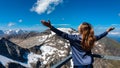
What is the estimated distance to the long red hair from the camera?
10.5m

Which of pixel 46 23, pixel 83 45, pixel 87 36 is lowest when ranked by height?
pixel 83 45

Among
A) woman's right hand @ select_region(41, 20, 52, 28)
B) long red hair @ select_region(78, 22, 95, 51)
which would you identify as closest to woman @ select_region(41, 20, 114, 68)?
long red hair @ select_region(78, 22, 95, 51)

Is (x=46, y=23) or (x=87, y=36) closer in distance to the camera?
(x=46, y=23)

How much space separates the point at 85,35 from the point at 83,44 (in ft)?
1.13

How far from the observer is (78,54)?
10.7m

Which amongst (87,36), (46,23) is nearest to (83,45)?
(87,36)

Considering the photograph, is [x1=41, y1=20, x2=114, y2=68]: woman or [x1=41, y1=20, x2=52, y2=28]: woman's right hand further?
[x1=41, y1=20, x2=114, y2=68]: woman

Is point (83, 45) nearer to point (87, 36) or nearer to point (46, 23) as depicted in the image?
point (87, 36)

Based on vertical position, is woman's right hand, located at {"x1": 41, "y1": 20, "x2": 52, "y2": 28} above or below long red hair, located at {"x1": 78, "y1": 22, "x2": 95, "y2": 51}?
above

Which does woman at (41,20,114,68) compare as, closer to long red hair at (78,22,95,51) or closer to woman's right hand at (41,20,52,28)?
long red hair at (78,22,95,51)

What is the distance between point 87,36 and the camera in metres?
10.6

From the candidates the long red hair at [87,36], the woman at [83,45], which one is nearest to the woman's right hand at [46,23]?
the woman at [83,45]

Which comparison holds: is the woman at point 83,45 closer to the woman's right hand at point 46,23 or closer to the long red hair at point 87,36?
the long red hair at point 87,36

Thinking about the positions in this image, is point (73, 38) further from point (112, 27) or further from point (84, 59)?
point (112, 27)
